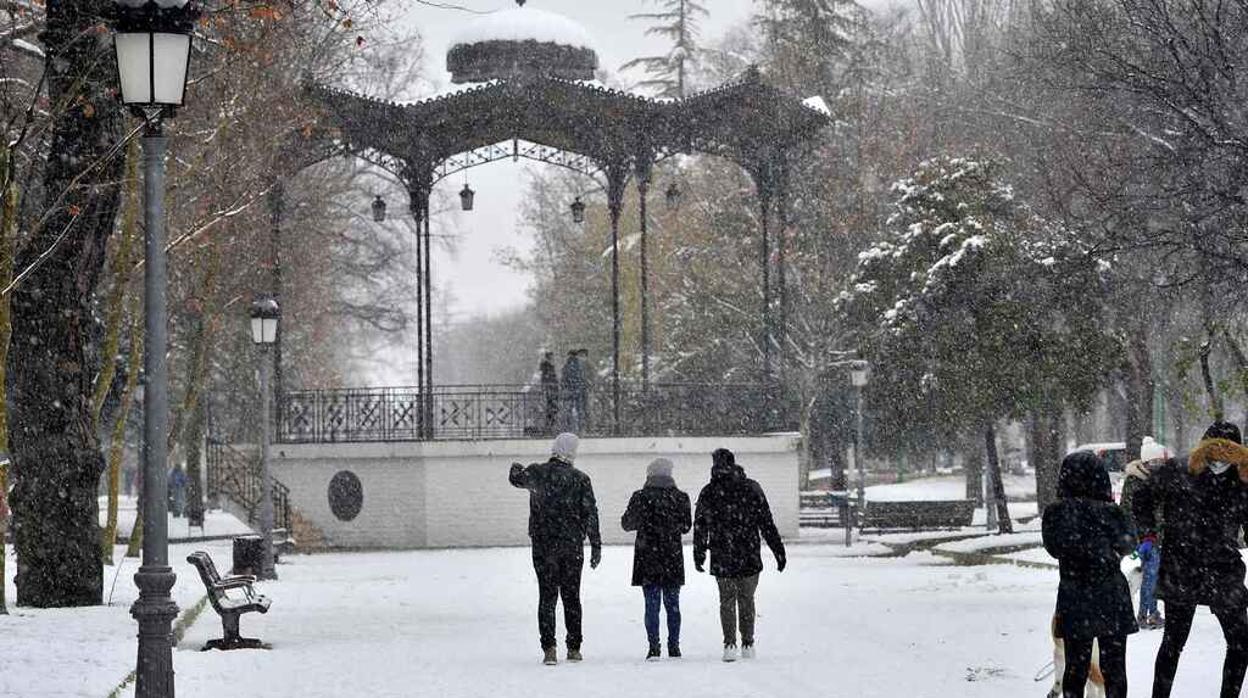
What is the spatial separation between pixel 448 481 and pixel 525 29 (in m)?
8.65

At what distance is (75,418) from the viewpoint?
58.9 ft

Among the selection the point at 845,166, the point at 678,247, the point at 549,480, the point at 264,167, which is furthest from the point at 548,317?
the point at 549,480

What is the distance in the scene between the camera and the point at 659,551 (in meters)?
14.8

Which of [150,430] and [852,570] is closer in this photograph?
[150,430]

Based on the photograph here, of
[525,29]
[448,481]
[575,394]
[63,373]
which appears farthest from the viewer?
[525,29]

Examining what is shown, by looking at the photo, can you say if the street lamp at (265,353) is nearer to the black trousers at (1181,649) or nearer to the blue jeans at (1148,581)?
the blue jeans at (1148,581)

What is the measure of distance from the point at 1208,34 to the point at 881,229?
1136 inches

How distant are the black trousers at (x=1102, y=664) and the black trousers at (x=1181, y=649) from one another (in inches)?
23.3

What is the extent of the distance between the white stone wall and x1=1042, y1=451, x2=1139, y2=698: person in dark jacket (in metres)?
24.9

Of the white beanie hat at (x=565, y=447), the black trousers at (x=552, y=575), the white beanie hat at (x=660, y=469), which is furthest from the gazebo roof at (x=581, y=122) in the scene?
the black trousers at (x=552, y=575)

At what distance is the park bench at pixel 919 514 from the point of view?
120ft

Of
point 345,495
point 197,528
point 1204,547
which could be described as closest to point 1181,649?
point 1204,547

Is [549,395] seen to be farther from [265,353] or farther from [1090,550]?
[1090,550]

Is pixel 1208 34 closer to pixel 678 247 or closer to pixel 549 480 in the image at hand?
pixel 549 480
